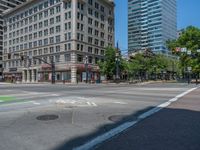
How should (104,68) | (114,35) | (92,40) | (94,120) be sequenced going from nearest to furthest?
(94,120) < (104,68) < (92,40) < (114,35)

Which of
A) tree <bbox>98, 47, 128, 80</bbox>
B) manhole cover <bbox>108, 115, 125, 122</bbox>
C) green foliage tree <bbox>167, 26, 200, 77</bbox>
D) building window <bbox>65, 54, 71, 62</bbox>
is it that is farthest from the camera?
building window <bbox>65, 54, 71, 62</bbox>

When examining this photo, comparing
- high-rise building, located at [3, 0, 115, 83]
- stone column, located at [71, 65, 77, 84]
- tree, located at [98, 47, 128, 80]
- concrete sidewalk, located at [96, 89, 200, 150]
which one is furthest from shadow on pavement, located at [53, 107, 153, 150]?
stone column, located at [71, 65, 77, 84]

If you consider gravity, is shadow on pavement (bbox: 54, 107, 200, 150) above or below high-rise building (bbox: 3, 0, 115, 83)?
below

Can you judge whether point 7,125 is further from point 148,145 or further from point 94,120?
point 148,145

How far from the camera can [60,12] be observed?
6975 cm

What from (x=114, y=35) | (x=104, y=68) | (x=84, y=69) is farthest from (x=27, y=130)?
(x=114, y=35)

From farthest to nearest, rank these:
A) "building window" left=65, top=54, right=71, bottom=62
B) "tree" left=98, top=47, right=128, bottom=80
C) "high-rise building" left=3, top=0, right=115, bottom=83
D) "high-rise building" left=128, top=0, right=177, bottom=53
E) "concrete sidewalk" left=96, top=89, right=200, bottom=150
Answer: "high-rise building" left=128, top=0, right=177, bottom=53, "high-rise building" left=3, top=0, right=115, bottom=83, "building window" left=65, top=54, right=71, bottom=62, "tree" left=98, top=47, right=128, bottom=80, "concrete sidewalk" left=96, top=89, right=200, bottom=150

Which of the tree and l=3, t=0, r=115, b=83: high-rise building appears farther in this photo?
l=3, t=0, r=115, b=83: high-rise building

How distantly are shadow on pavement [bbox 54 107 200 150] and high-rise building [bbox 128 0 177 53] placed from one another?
11363 centimetres

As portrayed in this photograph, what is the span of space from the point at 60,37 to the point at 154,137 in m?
65.2

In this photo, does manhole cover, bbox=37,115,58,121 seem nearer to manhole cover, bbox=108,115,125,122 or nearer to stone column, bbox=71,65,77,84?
manhole cover, bbox=108,115,125,122

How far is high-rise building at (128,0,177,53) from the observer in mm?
123438

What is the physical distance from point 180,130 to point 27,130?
423 centimetres

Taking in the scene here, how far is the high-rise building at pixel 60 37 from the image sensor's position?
66.3 metres
